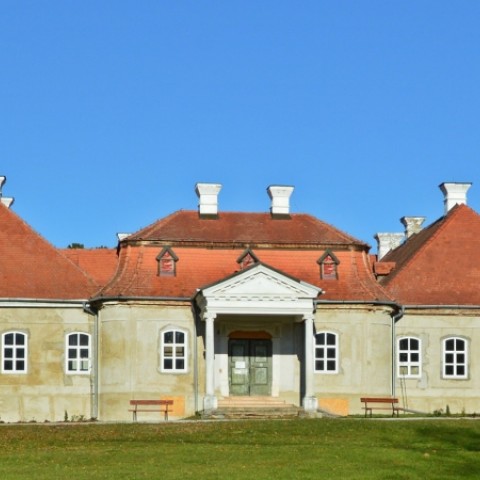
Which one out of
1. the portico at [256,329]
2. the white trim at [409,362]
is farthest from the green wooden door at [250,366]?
Result: the white trim at [409,362]

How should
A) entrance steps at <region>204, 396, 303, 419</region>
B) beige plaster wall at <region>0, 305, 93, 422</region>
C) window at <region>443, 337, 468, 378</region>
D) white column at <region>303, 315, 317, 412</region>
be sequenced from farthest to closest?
window at <region>443, 337, 468, 378</region>, beige plaster wall at <region>0, 305, 93, 422</region>, white column at <region>303, 315, 317, 412</region>, entrance steps at <region>204, 396, 303, 419</region>

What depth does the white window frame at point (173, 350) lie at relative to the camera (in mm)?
43094

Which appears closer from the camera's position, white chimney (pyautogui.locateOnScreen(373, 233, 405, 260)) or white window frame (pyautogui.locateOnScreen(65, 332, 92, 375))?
white window frame (pyautogui.locateOnScreen(65, 332, 92, 375))

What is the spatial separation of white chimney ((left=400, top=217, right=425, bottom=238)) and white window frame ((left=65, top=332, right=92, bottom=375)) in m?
15.0

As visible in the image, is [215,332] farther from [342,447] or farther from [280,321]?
[342,447]

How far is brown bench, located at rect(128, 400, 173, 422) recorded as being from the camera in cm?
4191

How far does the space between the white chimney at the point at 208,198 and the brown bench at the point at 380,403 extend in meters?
8.91

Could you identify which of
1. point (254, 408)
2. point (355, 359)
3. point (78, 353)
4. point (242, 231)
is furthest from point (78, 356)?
point (355, 359)

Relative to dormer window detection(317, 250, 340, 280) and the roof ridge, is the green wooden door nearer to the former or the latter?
dormer window detection(317, 250, 340, 280)

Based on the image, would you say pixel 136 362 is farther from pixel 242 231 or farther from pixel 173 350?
pixel 242 231

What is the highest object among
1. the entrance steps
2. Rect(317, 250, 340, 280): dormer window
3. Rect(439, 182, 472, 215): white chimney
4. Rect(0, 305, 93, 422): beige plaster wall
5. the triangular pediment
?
Rect(439, 182, 472, 215): white chimney

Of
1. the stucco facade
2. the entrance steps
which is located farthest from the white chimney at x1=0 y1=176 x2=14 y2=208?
A: the entrance steps

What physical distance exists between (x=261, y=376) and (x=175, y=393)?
3.12m

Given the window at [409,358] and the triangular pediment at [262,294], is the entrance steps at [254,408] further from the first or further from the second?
the window at [409,358]
